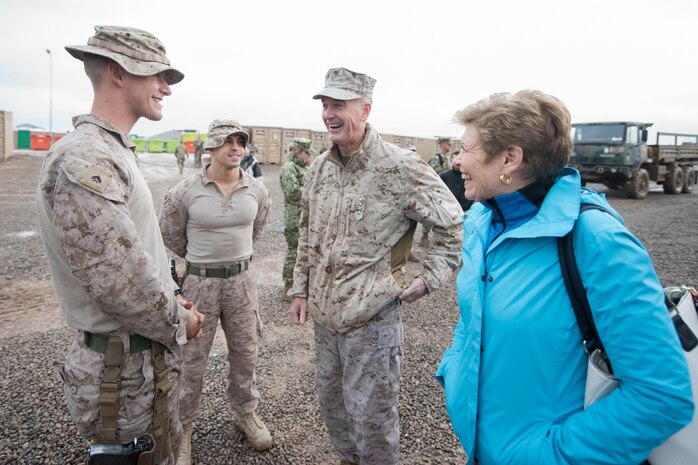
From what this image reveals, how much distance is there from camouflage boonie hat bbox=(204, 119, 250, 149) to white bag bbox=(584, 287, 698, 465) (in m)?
2.73

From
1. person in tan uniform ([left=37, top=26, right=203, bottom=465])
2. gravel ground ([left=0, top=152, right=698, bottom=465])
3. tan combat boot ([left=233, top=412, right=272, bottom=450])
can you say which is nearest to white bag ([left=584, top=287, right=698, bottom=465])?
person in tan uniform ([left=37, top=26, right=203, bottom=465])

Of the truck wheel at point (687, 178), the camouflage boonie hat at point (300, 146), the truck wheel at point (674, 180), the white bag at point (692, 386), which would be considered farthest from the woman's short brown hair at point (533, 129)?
the truck wheel at point (687, 178)

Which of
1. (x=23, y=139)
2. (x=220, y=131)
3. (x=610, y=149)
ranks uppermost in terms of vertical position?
(x=23, y=139)

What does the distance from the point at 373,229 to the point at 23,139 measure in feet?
134

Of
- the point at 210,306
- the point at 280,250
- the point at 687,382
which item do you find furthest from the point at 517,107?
the point at 280,250

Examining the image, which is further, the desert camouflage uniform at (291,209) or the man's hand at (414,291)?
the desert camouflage uniform at (291,209)

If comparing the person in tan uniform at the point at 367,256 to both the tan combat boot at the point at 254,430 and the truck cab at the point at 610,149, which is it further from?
the truck cab at the point at 610,149

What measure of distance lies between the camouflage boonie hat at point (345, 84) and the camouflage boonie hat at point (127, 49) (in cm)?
87

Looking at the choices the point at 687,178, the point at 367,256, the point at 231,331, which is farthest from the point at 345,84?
the point at 687,178

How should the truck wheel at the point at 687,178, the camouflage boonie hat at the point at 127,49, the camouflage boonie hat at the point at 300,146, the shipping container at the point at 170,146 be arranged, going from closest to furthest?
1. the camouflage boonie hat at the point at 127,49
2. the camouflage boonie hat at the point at 300,146
3. the truck wheel at the point at 687,178
4. the shipping container at the point at 170,146

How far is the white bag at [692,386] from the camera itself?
119 centimetres

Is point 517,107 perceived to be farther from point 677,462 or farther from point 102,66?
point 102,66

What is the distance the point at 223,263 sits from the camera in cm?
304

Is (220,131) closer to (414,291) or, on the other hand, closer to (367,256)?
(367,256)
